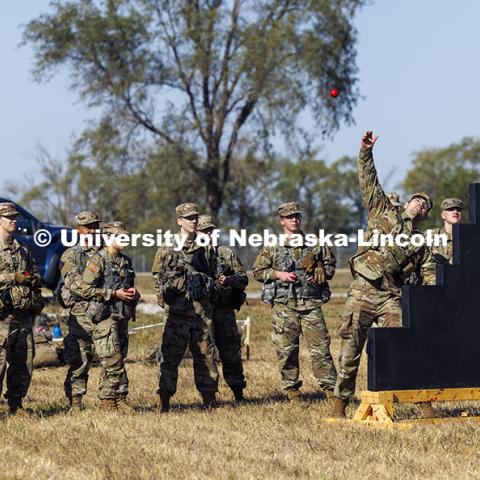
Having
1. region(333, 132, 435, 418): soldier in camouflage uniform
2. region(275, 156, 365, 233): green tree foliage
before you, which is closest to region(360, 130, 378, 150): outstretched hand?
region(333, 132, 435, 418): soldier in camouflage uniform

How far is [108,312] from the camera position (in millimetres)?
11719

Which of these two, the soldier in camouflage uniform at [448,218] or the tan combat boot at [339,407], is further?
the soldier in camouflage uniform at [448,218]

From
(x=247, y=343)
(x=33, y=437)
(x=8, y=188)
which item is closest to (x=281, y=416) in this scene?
(x=33, y=437)

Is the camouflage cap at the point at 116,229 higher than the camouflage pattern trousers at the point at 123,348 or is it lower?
higher

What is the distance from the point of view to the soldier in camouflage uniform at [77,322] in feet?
40.0

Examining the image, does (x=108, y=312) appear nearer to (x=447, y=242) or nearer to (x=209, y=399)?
(x=209, y=399)

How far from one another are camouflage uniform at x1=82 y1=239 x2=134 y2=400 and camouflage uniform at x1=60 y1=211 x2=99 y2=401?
0.94 feet

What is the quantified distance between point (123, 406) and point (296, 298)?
2151 mm

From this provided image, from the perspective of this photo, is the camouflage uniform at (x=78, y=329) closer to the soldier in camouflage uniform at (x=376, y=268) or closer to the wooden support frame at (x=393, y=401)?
the soldier in camouflage uniform at (x=376, y=268)

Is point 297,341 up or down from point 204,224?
down

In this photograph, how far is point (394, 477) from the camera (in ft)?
26.7

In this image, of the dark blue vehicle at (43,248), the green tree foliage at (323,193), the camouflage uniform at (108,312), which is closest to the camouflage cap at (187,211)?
the camouflage uniform at (108,312)

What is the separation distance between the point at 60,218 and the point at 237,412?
208 ft

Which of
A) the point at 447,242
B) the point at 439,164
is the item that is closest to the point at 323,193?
the point at 439,164
